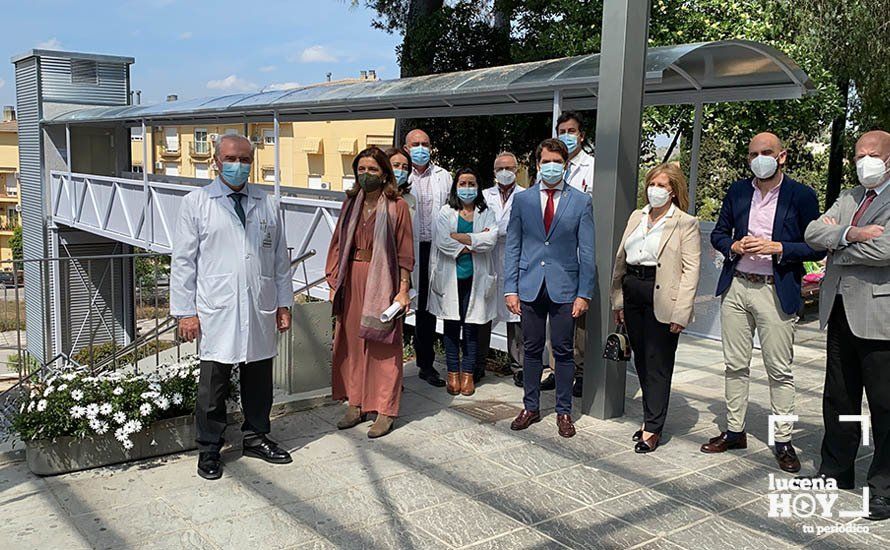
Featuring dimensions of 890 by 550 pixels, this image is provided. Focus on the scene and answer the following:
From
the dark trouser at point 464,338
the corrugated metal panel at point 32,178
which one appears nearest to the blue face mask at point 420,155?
the dark trouser at point 464,338

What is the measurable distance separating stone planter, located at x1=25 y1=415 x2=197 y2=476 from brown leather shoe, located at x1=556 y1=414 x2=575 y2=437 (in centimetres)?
219

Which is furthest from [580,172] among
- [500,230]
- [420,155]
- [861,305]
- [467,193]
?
[861,305]

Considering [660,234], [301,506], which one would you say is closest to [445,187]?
[660,234]

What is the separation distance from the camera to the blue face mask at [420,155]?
Result: 609cm

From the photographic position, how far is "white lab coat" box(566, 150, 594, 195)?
5.84 m

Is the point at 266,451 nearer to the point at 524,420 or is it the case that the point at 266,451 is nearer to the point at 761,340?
the point at 524,420

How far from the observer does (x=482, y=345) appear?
20.7 feet

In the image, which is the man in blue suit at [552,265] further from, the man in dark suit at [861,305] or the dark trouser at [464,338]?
the man in dark suit at [861,305]

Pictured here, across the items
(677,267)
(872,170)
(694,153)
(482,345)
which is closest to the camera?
(872,170)

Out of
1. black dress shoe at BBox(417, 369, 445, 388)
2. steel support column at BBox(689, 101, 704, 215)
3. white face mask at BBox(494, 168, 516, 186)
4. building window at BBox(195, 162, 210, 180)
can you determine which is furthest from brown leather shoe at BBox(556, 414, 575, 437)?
building window at BBox(195, 162, 210, 180)

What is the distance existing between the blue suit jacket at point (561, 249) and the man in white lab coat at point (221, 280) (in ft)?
5.22

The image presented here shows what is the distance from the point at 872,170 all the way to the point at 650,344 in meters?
1.52

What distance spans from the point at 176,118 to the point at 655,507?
1356 cm

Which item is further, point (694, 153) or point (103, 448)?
point (694, 153)
